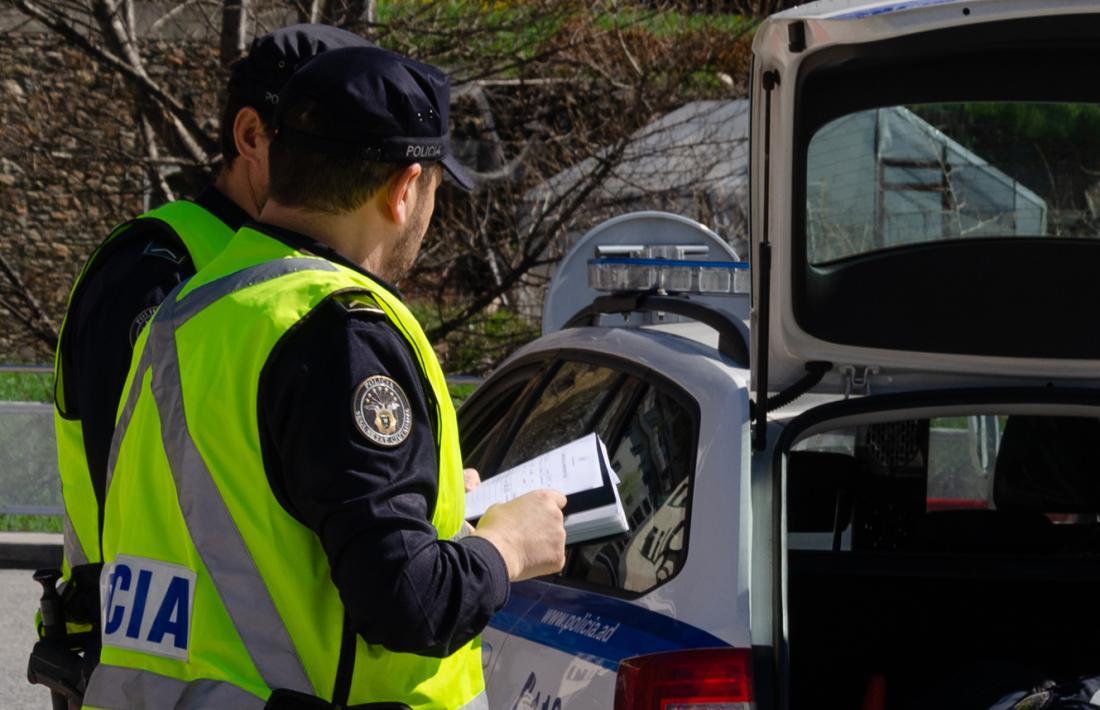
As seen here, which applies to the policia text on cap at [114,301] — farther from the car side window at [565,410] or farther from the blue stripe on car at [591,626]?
the car side window at [565,410]

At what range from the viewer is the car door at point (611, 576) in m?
2.93

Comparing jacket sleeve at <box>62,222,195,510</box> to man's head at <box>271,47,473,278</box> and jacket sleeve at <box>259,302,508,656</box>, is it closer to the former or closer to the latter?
man's head at <box>271,47,473,278</box>

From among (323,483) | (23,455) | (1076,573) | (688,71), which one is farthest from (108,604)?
(688,71)

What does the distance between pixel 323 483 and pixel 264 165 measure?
129 cm

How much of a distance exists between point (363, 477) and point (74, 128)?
1102cm

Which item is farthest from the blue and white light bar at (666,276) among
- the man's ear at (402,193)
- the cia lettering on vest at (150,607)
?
the cia lettering on vest at (150,607)

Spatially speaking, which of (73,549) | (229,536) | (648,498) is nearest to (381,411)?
(229,536)

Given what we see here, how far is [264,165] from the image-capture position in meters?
3.03

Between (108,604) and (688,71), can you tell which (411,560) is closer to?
(108,604)

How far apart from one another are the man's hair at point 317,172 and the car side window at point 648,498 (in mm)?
1080

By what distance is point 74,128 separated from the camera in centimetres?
1219

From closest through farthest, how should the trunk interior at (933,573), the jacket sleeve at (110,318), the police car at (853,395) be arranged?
the jacket sleeve at (110,318) → the police car at (853,395) → the trunk interior at (933,573)

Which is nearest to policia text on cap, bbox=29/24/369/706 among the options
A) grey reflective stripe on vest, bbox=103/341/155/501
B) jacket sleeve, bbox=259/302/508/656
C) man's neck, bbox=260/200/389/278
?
grey reflective stripe on vest, bbox=103/341/155/501

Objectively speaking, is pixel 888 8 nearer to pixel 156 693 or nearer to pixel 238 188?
pixel 238 188
